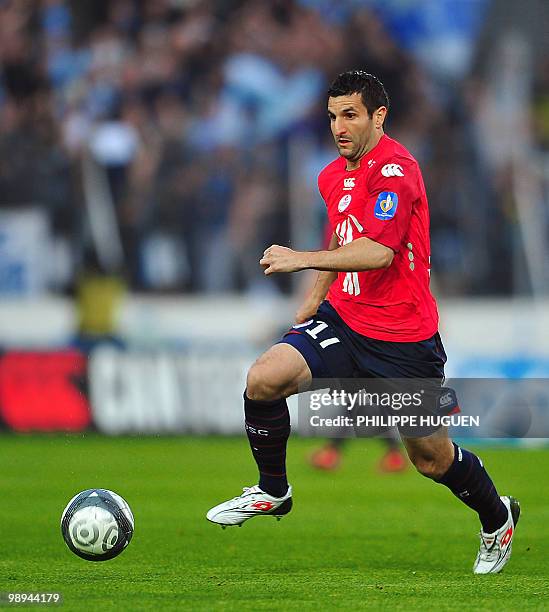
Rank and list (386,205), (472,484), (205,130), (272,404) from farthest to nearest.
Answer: (205,130) → (472,484) → (272,404) → (386,205)

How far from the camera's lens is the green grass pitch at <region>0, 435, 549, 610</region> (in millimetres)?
4840

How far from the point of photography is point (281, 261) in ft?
16.7

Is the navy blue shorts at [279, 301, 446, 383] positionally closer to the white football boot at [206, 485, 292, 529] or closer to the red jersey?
the red jersey

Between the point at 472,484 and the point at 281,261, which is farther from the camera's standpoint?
the point at 472,484

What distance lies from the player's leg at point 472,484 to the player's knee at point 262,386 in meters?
0.61

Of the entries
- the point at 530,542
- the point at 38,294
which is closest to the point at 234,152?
the point at 38,294

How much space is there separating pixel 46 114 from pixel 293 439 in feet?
21.6

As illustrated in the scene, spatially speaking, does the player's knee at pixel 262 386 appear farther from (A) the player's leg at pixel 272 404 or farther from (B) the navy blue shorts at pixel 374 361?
(B) the navy blue shorts at pixel 374 361

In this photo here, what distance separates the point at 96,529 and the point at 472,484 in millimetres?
1642

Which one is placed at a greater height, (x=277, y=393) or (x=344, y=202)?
(x=344, y=202)

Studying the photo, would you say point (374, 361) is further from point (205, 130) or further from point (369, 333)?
point (205, 130)

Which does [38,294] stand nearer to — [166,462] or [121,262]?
[121,262]

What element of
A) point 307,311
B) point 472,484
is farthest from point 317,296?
point 472,484
